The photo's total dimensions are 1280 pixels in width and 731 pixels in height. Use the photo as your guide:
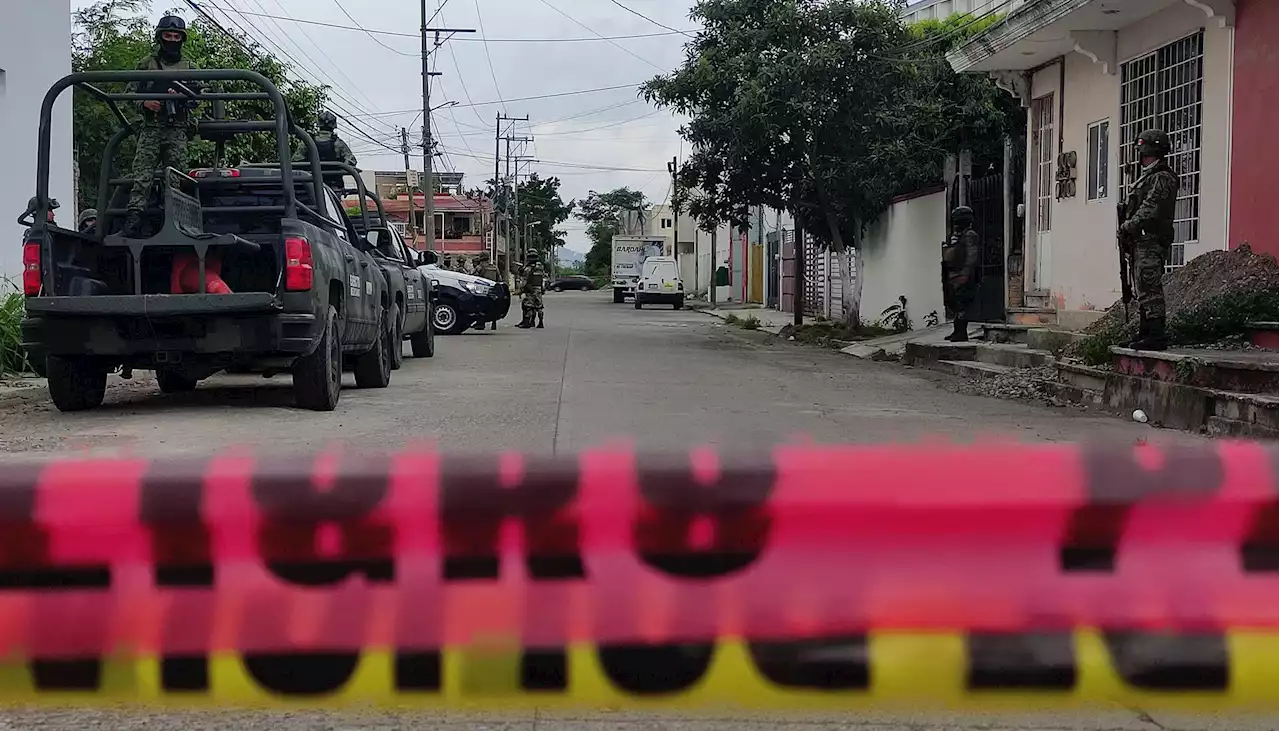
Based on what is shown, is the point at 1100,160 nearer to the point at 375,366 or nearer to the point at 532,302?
the point at 375,366

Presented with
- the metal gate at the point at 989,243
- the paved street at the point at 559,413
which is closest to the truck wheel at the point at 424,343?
the paved street at the point at 559,413

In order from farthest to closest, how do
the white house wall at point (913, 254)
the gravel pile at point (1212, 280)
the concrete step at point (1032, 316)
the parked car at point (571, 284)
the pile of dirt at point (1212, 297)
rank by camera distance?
the parked car at point (571, 284), the white house wall at point (913, 254), the concrete step at point (1032, 316), the gravel pile at point (1212, 280), the pile of dirt at point (1212, 297)

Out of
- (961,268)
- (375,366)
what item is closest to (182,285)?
(375,366)

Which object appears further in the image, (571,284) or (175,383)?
(571,284)

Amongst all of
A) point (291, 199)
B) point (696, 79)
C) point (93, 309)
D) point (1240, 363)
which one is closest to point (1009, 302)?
point (696, 79)

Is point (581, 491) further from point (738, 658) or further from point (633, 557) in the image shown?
point (738, 658)

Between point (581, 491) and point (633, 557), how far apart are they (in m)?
0.22

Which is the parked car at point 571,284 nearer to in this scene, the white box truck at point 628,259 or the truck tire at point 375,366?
the white box truck at point 628,259

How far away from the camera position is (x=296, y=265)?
8.13 metres

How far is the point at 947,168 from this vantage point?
20062 millimetres

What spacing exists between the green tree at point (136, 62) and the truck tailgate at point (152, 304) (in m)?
11.1

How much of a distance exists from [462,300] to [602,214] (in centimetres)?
11587

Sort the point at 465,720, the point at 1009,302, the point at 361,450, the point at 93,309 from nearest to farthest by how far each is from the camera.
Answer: the point at 465,720 → the point at 361,450 → the point at 93,309 → the point at 1009,302

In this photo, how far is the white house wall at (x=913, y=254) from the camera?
20562 mm
